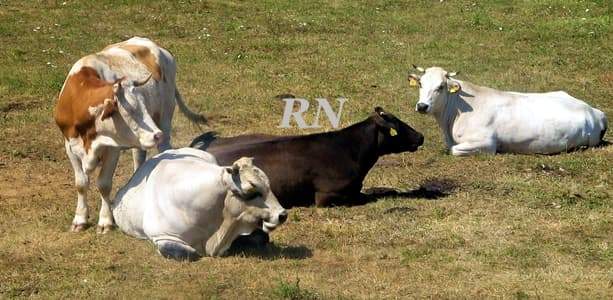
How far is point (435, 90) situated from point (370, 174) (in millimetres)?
2008

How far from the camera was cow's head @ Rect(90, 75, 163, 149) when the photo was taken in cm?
959

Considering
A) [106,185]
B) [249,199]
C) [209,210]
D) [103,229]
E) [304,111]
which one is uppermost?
[249,199]

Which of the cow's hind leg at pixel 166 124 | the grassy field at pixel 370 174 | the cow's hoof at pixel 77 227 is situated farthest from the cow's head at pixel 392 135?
the cow's hoof at pixel 77 227

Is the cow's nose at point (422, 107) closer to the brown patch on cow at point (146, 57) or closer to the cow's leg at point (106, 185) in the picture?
the brown patch on cow at point (146, 57)

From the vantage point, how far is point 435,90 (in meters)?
13.9

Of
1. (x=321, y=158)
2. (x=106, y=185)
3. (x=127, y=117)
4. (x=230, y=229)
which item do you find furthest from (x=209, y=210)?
(x=321, y=158)

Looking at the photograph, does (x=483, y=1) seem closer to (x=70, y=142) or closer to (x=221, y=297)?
(x=70, y=142)

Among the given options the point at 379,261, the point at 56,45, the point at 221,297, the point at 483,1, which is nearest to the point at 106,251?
the point at 221,297

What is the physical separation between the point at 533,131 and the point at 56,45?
30.3 ft

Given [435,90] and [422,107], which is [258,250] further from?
[435,90]

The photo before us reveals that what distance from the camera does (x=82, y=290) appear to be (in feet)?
27.7

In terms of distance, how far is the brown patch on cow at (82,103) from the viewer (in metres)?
9.80

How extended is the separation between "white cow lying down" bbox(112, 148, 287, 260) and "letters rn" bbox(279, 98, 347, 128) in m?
5.58

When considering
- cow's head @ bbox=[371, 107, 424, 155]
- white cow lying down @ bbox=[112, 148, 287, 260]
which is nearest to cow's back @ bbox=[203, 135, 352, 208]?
cow's head @ bbox=[371, 107, 424, 155]
